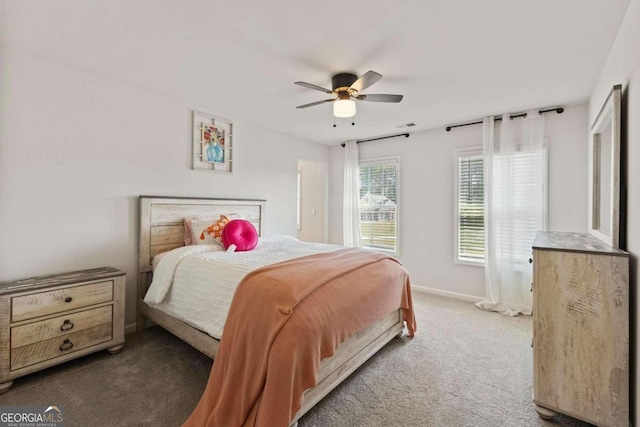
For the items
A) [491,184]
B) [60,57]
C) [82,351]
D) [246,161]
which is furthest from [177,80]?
[491,184]

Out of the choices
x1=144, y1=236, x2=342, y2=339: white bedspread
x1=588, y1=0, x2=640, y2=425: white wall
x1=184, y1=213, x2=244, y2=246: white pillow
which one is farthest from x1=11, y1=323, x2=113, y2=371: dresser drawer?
x1=588, y1=0, x2=640, y2=425: white wall

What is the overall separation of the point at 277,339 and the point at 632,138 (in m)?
2.29

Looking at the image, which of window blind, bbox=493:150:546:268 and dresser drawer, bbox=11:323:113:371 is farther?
window blind, bbox=493:150:546:268

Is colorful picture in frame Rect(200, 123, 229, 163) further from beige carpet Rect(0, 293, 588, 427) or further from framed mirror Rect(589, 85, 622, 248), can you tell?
framed mirror Rect(589, 85, 622, 248)

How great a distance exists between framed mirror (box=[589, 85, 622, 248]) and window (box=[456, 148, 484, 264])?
1.34 metres

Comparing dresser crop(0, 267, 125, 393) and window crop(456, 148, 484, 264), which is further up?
window crop(456, 148, 484, 264)

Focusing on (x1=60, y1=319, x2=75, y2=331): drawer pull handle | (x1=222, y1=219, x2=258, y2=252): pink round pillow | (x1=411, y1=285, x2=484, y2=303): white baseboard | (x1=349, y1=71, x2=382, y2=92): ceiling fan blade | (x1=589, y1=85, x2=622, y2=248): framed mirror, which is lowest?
(x1=411, y1=285, x2=484, y2=303): white baseboard

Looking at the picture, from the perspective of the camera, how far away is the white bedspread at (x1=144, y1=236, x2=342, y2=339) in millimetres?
2014

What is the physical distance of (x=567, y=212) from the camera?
3.30 metres

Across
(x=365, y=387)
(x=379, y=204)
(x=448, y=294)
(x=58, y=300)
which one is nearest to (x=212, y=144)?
(x=58, y=300)

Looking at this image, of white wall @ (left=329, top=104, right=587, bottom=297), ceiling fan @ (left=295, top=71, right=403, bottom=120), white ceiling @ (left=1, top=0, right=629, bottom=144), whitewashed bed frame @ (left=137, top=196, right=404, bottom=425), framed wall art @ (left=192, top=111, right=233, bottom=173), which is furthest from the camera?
framed wall art @ (left=192, top=111, right=233, bottom=173)

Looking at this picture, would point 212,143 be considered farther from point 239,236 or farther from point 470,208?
point 470,208

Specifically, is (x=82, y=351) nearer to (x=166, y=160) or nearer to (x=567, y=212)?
(x=166, y=160)

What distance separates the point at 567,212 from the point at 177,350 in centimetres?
437
